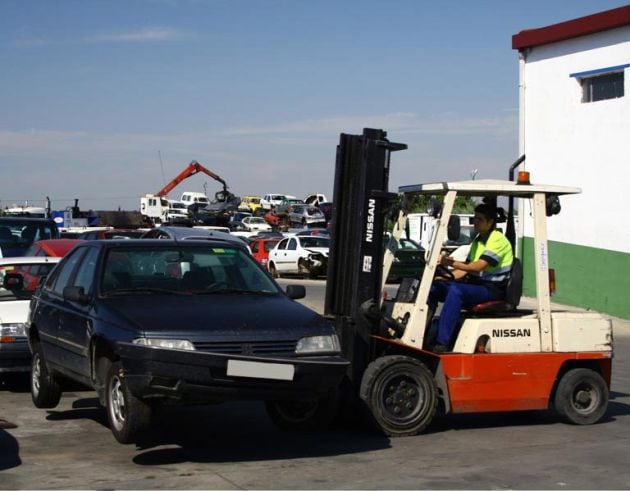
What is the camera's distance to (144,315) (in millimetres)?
8047

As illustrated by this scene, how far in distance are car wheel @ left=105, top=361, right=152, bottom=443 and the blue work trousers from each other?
2.95 meters

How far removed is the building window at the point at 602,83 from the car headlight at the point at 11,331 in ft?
56.8

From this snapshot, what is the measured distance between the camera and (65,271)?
33.6ft

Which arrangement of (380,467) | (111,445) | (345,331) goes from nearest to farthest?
(380,467), (111,445), (345,331)

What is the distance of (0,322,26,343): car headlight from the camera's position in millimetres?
11539

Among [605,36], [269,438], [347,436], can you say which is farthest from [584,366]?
[605,36]

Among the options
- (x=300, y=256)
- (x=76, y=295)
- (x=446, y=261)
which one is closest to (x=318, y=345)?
(x=446, y=261)

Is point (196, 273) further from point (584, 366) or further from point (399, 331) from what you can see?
point (584, 366)

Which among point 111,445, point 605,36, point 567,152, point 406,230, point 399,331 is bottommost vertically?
point 111,445

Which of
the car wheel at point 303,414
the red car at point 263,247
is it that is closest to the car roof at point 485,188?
the car wheel at point 303,414

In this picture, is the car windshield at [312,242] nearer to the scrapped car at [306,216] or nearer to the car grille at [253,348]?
the scrapped car at [306,216]

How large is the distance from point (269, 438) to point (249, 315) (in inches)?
56.1

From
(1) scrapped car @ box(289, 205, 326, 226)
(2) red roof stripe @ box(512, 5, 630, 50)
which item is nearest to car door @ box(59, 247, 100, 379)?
(2) red roof stripe @ box(512, 5, 630, 50)

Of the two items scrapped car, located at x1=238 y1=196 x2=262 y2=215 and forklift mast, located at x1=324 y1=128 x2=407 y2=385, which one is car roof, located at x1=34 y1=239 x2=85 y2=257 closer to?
forklift mast, located at x1=324 y1=128 x2=407 y2=385
